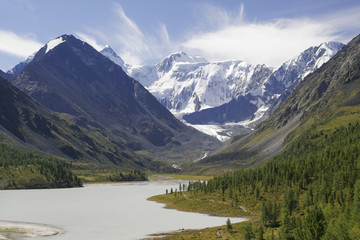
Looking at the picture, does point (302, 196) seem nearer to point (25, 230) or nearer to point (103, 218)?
point (103, 218)

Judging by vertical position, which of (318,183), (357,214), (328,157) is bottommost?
(357,214)

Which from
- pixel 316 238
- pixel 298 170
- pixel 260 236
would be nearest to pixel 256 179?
pixel 298 170

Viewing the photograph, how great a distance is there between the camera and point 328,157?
15875 cm

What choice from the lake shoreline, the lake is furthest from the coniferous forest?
the lake shoreline

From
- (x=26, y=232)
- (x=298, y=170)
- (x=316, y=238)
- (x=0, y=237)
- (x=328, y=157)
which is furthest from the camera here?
(x=328, y=157)

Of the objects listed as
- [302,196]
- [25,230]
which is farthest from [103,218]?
[302,196]

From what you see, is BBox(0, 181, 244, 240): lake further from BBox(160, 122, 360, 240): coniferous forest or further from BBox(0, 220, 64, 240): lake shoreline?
BBox(160, 122, 360, 240): coniferous forest

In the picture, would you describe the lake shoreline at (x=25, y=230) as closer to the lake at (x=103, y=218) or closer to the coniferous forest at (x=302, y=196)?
the lake at (x=103, y=218)

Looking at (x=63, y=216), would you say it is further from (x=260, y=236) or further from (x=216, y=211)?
(x=260, y=236)

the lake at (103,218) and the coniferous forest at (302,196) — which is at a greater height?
the coniferous forest at (302,196)

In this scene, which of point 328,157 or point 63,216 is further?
point 328,157

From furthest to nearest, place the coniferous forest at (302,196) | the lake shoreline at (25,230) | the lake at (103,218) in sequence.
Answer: the lake at (103,218) < the lake shoreline at (25,230) < the coniferous forest at (302,196)

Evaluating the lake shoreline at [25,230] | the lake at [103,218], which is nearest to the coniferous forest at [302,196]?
the lake at [103,218]

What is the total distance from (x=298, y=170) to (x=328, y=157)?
24526mm
